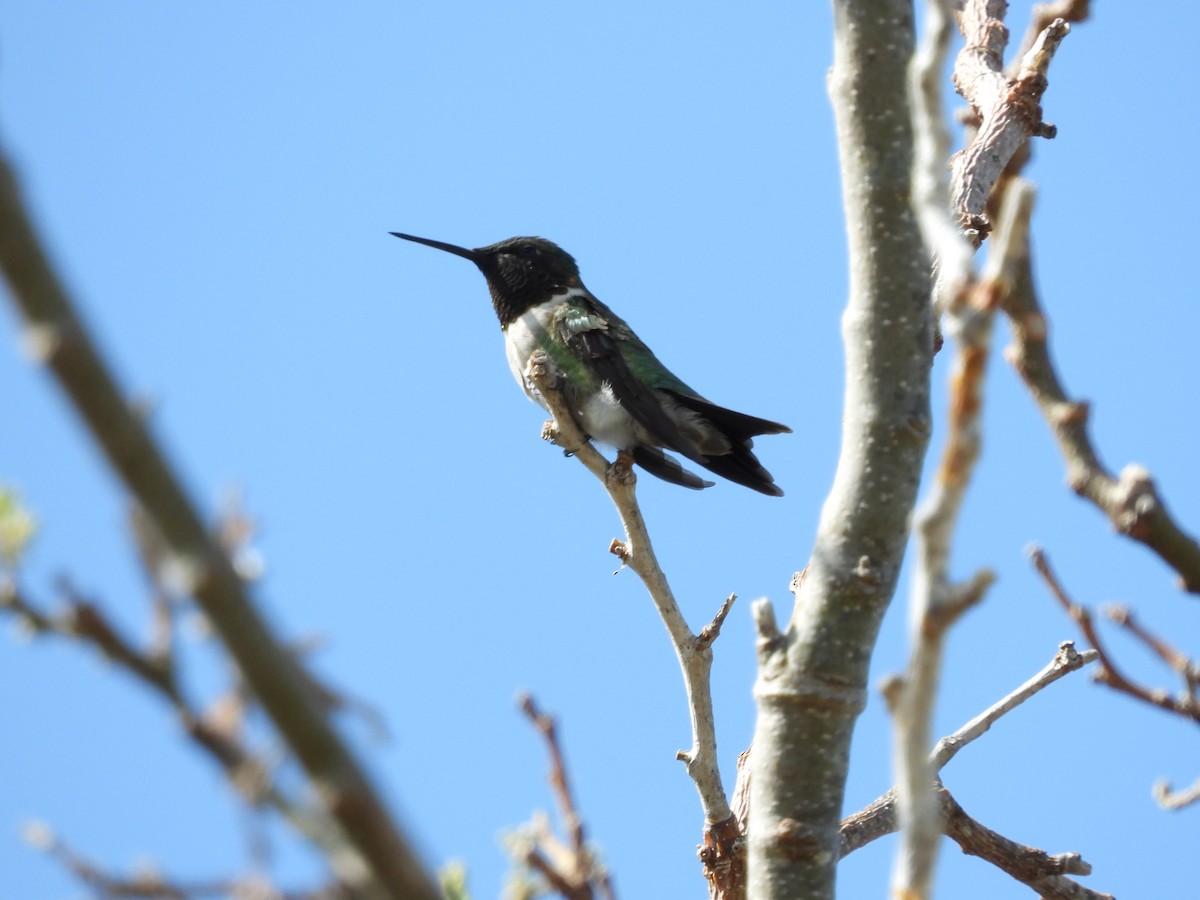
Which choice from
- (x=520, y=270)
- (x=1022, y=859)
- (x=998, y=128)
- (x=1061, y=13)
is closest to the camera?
(x=1061, y=13)

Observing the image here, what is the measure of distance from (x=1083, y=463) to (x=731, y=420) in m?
5.10

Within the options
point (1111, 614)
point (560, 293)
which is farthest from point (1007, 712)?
point (560, 293)

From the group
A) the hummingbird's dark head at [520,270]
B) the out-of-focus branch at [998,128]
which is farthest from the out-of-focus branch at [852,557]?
the hummingbird's dark head at [520,270]

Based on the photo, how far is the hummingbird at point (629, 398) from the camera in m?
6.67

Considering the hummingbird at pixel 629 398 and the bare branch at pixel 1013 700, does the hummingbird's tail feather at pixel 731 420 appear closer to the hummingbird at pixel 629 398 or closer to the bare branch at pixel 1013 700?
the hummingbird at pixel 629 398

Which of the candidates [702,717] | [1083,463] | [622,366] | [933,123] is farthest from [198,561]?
[622,366]

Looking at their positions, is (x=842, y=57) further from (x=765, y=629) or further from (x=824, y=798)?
(x=824, y=798)

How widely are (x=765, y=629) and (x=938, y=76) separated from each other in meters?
1.30

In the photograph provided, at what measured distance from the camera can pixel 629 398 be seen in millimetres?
6641

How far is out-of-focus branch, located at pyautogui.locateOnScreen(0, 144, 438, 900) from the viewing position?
1.03m

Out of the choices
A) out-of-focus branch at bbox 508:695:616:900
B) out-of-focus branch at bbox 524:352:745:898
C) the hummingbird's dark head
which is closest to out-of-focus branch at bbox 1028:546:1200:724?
out-of-focus branch at bbox 508:695:616:900

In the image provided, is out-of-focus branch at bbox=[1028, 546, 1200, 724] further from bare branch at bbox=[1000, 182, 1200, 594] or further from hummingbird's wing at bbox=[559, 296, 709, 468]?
hummingbird's wing at bbox=[559, 296, 709, 468]

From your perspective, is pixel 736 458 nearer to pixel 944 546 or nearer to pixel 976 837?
pixel 976 837

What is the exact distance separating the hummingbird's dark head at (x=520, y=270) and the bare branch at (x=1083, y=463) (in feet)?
19.2
